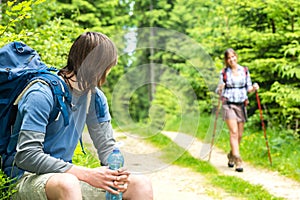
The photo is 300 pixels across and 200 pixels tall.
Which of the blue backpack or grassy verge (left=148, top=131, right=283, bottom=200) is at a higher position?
the blue backpack

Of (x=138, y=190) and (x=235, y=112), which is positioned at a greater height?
(x=138, y=190)

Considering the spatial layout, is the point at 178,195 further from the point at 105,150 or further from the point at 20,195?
the point at 20,195

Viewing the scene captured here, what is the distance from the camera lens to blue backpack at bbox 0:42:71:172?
2771 millimetres

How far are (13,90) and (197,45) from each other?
14.1 metres

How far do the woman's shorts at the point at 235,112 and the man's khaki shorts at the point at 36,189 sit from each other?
5.99 m

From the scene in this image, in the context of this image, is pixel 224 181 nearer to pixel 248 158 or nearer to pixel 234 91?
pixel 234 91

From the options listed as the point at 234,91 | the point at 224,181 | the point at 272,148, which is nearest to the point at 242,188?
the point at 224,181

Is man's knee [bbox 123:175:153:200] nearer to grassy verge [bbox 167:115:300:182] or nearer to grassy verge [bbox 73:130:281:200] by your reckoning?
grassy verge [bbox 73:130:281:200]

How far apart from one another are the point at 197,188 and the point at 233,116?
198 cm

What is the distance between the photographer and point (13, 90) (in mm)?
2812

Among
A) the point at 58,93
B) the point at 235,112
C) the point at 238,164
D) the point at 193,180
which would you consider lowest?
the point at 193,180

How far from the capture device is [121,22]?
21656mm

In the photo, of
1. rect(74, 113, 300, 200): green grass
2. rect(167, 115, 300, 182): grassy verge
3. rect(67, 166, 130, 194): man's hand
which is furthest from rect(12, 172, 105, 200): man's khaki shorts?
rect(167, 115, 300, 182): grassy verge

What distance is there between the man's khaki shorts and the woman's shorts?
599cm
